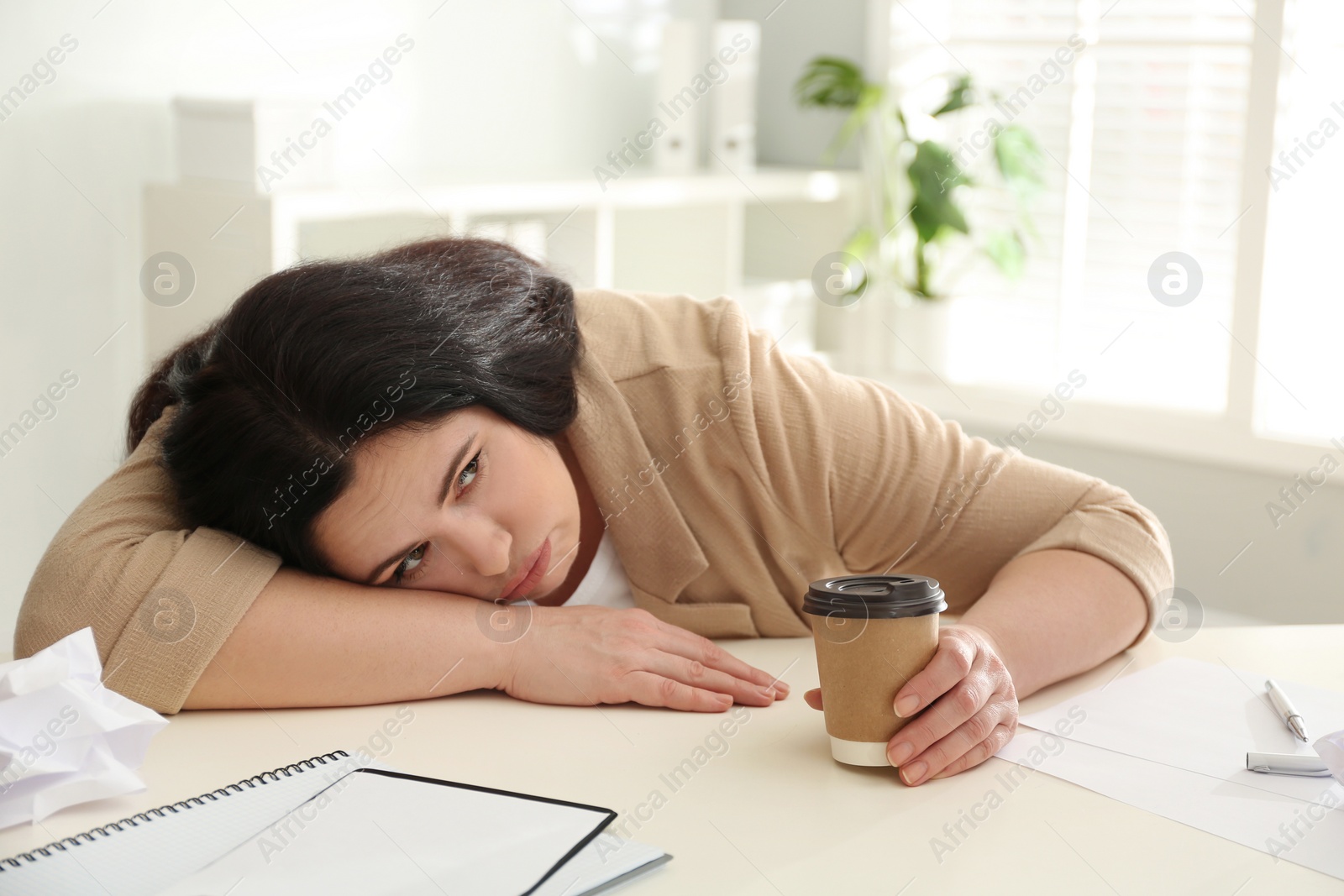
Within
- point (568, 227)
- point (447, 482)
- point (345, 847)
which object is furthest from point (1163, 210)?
point (345, 847)

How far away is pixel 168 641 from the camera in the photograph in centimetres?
108

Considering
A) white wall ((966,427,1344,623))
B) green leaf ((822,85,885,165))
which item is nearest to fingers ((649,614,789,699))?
white wall ((966,427,1344,623))

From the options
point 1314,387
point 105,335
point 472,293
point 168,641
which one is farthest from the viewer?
point 1314,387

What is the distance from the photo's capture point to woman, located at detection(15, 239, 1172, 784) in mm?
1100

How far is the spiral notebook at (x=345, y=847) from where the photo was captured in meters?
0.77

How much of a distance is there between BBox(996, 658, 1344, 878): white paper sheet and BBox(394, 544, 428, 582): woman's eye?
1.82 feet

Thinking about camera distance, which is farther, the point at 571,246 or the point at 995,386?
the point at 995,386

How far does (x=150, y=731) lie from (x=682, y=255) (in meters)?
2.35

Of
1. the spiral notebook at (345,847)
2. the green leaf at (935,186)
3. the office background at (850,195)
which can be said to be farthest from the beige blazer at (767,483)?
the green leaf at (935,186)

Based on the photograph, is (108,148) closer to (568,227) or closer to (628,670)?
(568,227)

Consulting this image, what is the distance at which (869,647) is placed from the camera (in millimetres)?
929

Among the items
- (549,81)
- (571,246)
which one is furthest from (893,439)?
(549,81)

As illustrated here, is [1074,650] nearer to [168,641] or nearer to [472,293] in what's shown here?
[472,293]

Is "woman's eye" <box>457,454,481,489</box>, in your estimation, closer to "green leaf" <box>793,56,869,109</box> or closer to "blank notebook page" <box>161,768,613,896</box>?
"blank notebook page" <box>161,768,613,896</box>
